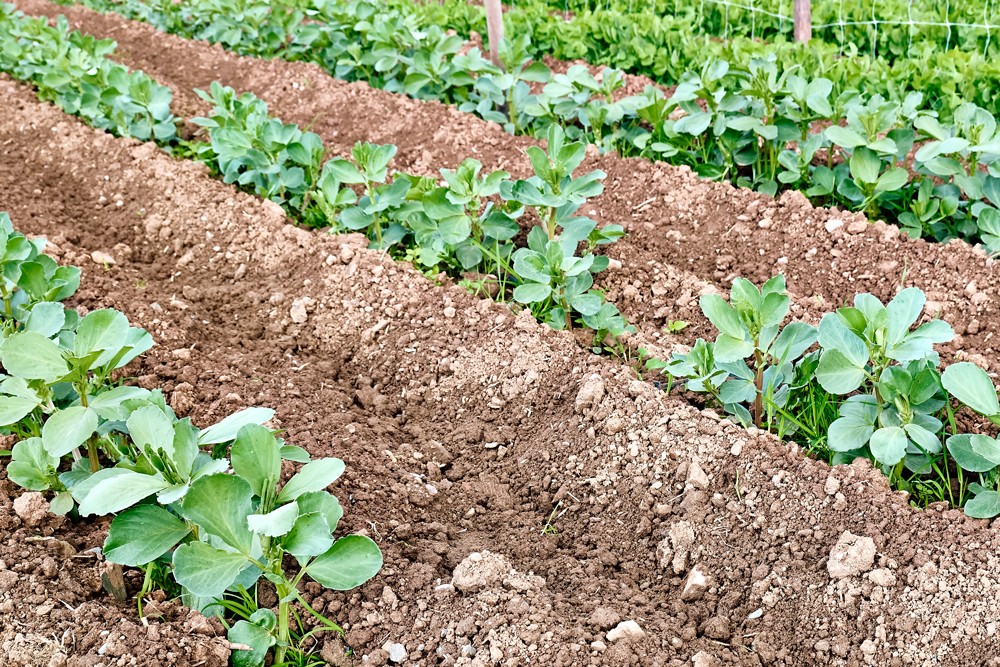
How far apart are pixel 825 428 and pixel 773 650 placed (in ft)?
2.46

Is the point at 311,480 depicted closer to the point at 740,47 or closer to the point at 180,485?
the point at 180,485

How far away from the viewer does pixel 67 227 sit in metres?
4.05

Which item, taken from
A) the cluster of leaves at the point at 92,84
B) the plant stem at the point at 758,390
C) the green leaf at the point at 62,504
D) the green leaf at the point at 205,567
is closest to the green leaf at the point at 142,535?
the green leaf at the point at 205,567

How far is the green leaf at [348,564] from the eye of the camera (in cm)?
188

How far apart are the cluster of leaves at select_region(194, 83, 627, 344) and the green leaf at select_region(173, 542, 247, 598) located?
1.40 metres

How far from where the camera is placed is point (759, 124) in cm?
371

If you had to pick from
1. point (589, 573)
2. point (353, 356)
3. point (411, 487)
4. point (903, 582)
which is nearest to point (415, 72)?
point (353, 356)

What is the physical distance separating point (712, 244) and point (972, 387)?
1.46m

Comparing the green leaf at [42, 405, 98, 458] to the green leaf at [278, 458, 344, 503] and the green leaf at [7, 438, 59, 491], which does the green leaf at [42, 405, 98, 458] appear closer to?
the green leaf at [7, 438, 59, 491]

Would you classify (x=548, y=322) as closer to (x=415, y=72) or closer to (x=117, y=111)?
(x=415, y=72)

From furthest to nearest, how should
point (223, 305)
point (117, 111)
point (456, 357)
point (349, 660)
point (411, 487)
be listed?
point (117, 111), point (223, 305), point (456, 357), point (411, 487), point (349, 660)

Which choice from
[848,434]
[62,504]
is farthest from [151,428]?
[848,434]

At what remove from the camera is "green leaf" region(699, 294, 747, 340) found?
244 cm

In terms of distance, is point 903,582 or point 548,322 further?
point 548,322
